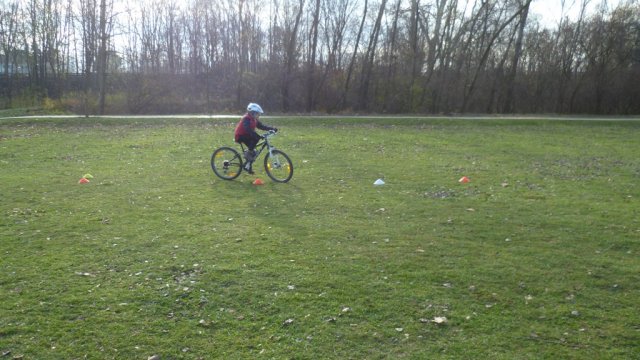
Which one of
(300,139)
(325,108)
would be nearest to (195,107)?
(325,108)

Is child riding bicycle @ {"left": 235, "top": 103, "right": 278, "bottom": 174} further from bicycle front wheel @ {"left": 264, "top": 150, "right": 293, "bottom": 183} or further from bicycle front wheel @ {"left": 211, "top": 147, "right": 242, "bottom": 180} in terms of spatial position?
bicycle front wheel @ {"left": 264, "top": 150, "right": 293, "bottom": 183}

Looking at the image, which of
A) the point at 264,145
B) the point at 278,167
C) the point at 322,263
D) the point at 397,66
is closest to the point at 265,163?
the point at 278,167

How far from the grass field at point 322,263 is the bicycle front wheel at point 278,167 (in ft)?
0.93

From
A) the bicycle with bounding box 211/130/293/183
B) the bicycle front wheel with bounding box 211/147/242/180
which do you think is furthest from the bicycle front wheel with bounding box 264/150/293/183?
the bicycle front wheel with bounding box 211/147/242/180

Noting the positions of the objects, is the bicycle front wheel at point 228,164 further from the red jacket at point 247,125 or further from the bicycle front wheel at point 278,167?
the bicycle front wheel at point 278,167

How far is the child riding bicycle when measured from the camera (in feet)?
35.2

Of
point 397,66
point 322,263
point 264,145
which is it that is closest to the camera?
point 322,263

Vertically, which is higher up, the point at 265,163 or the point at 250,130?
the point at 250,130

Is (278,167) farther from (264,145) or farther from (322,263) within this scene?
(322,263)

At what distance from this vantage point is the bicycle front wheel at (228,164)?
10.9m

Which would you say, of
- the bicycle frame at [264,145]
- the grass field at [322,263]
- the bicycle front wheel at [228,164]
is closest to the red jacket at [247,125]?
the bicycle frame at [264,145]

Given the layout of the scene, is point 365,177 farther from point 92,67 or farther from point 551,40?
point 92,67

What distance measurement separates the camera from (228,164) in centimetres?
1091

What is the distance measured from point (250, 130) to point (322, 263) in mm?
5607
